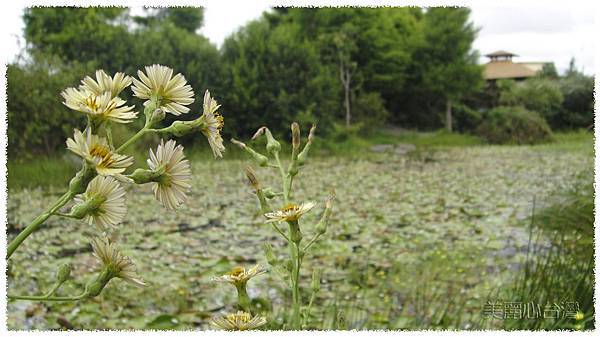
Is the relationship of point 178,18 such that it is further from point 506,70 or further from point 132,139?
point 132,139

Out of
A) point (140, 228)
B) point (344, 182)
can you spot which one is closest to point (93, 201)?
point (140, 228)

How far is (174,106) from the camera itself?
0.42 meters

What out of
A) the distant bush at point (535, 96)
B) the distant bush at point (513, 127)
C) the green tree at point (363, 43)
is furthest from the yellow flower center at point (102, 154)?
the green tree at point (363, 43)

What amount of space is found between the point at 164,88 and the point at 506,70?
5.91 m

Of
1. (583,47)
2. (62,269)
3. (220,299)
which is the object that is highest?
(583,47)

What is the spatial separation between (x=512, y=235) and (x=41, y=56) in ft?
12.7

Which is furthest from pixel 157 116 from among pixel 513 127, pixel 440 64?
pixel 513 127

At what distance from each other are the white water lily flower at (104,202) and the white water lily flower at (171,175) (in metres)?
0.03

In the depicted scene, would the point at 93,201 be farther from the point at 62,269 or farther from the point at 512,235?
the point at 512,235

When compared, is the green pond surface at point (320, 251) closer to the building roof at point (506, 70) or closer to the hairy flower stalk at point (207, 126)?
the building roof at point (506, 70)

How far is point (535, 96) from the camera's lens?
6.18 metres

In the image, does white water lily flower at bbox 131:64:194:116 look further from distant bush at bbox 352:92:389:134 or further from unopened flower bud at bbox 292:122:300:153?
distant bush at bbox 352:92:389:134

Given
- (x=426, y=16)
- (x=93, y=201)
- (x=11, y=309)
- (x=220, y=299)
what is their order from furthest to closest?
(x=426, y=16)
(x=220, y=299)
(x=11, y=309)
(x=93, y=201)

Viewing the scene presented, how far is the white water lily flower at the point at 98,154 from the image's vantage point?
1.07 ft
